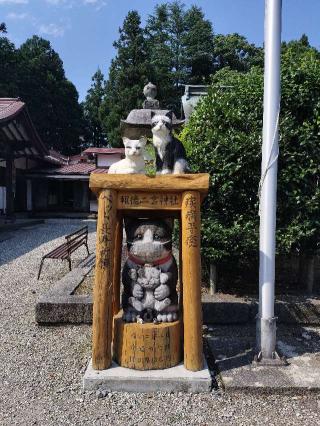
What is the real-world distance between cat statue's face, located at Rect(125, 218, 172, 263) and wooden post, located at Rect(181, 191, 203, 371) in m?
0.31

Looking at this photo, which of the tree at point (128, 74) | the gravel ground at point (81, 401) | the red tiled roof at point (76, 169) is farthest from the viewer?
the tree at point (128, 74)

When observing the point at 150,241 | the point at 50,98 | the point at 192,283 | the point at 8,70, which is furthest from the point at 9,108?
the point at 50,98

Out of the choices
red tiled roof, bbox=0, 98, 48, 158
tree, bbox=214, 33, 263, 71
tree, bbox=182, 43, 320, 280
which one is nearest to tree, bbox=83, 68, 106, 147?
tree, bbox=214, 33, 263, 71

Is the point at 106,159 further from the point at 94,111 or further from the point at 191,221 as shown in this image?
the point at 191,221

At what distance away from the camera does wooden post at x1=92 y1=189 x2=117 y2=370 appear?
11.4 ft

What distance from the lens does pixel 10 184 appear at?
52.9ft

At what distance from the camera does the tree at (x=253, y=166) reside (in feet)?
16.7

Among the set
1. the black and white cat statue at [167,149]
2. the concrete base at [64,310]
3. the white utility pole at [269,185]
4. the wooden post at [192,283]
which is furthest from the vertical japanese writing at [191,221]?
the concrete base at [64,310]

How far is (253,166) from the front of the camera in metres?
5.20

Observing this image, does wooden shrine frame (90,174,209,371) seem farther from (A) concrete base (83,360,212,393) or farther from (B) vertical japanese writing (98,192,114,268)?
(A) concrete base (83,360,212,393)

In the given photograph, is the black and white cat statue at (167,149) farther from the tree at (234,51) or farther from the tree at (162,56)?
the tree at (234,51)

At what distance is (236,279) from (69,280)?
2.74 meters

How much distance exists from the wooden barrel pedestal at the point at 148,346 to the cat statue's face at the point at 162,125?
1828 millimetres

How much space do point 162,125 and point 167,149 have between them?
243 millimetres
